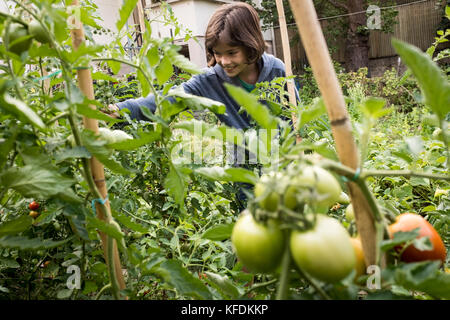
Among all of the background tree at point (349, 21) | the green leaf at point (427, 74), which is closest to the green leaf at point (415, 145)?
the green leaf at point (427, 74)

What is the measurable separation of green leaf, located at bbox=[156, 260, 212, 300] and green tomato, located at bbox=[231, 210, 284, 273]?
0.16 metres

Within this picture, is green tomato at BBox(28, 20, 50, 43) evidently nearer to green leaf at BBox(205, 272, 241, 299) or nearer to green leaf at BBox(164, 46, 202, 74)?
green leaf at BBox(164, 46, 202, 74)

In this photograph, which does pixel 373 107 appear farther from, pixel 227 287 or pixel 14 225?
pixel 14 225

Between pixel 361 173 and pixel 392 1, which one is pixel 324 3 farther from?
pixel 361 173

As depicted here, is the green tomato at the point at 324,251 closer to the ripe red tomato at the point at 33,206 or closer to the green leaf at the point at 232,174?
the green leaf at the point at 232,174

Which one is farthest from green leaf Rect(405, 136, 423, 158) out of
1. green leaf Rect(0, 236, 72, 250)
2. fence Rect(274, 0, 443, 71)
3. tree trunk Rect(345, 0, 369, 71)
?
fence Rect(274, 0, 443, 71)

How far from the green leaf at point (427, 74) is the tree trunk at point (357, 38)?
27.3 feet

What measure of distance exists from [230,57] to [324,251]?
1.32 meters

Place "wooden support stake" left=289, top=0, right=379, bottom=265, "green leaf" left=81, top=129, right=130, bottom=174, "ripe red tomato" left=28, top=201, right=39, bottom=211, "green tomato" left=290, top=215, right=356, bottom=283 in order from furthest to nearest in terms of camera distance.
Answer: "ripe red tomato" left=28, top=201, right=39, bottom=211, "green leaf" left=81, top=129, right=130, bottom=174, "wooden support stake" left=289, top=0, right=379, bottom=265, "green tomato" left=290, top=215, right=356, bottom=283

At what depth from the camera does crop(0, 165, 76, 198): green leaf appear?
493 millimetres

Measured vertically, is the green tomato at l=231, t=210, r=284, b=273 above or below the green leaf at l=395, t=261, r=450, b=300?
above

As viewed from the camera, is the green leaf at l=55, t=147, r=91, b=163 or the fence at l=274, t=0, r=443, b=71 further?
the fence at l=274, t=0, r=443, b=71

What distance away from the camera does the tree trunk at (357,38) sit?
7.98 m
